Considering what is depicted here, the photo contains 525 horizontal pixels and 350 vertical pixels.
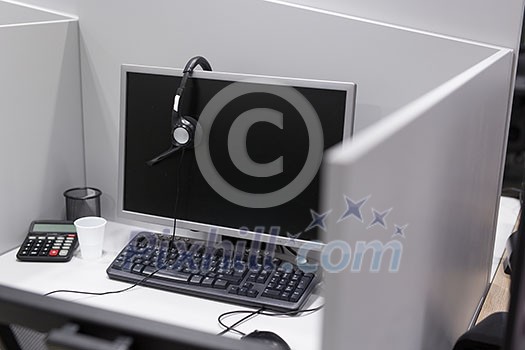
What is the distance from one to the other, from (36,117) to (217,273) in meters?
0.54

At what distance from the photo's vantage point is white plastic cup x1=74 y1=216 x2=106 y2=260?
138 centimetres

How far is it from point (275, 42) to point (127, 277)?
0.54 m

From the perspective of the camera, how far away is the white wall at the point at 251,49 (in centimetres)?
125

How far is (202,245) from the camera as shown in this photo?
1.38m

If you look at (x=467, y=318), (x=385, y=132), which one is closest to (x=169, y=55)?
(x=467, y=318)

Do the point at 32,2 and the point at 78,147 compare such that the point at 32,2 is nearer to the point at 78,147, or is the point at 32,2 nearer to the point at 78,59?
the point at 78,59

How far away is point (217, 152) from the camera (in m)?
1.31

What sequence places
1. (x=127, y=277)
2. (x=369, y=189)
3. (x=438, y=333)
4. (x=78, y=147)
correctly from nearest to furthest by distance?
(x=369, y=189), (x=438, y=333), (x=127, y=277), (x=78, y=147)

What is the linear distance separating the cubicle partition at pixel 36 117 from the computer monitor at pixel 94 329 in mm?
862

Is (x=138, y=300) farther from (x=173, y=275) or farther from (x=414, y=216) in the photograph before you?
(x=414, y=216)

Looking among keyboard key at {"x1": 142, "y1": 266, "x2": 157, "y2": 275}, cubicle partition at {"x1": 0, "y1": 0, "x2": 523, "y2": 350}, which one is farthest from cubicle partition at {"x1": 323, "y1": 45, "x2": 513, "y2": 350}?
keyboard key at {"x1": 142, "y1": 266, "x2": 157, "y2": 275}

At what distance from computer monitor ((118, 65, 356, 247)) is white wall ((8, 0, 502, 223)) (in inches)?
4.5

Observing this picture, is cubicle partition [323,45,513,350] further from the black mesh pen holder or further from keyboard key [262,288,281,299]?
the black mesh pen holder

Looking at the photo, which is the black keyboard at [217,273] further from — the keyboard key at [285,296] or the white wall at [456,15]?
the white wall at [456,15]
